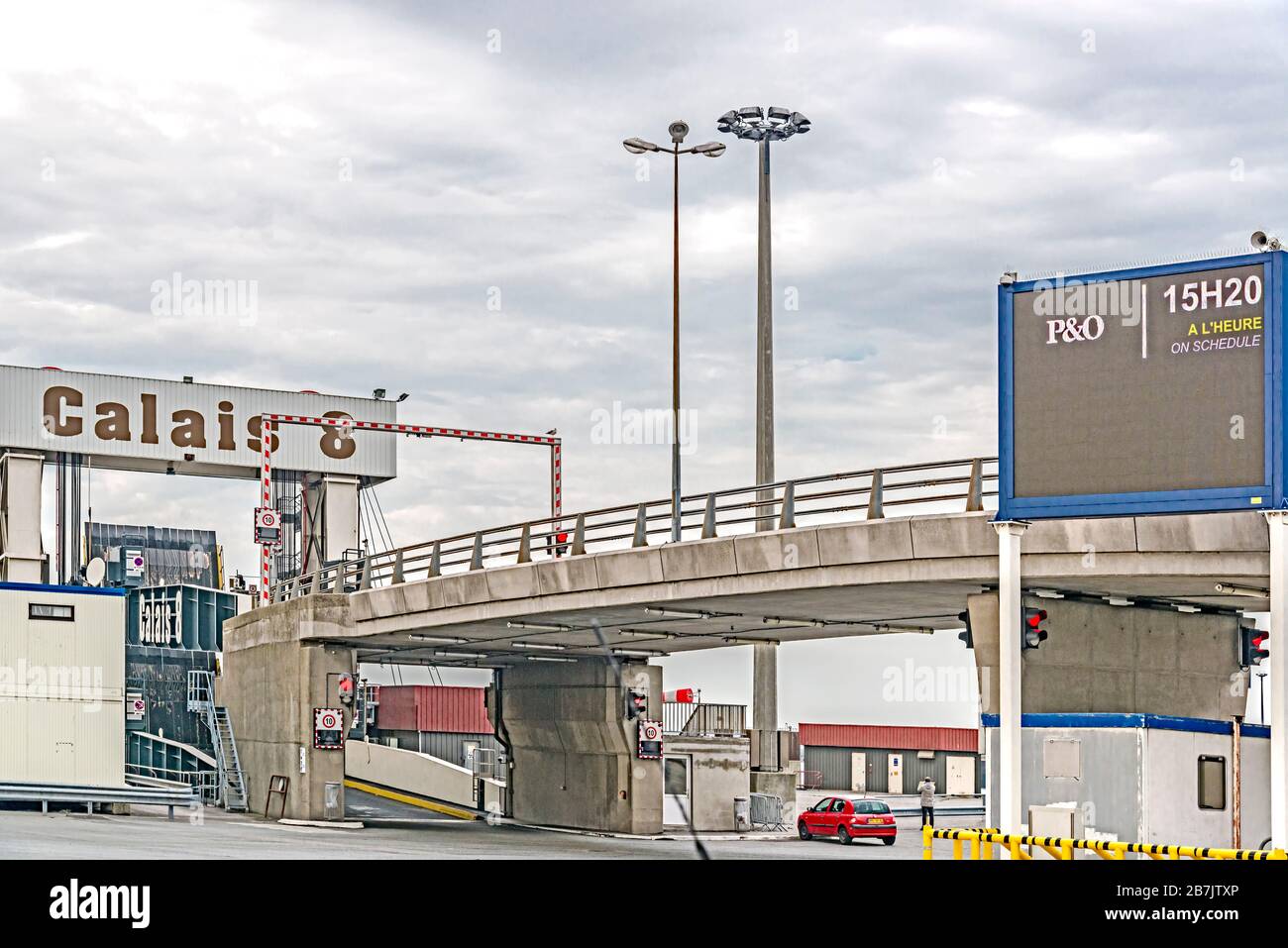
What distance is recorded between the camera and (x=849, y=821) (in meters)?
46.7

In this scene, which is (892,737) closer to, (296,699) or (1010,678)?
(296,699)

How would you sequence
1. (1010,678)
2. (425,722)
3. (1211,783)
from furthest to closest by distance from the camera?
(425,722)
(1010,678)
(1211,783)

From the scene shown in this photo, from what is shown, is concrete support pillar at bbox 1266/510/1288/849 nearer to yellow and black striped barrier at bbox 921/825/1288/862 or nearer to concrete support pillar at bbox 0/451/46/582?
yellow and black striped barrier at bbox 921/825/1288/862

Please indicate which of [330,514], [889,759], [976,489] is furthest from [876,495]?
[889,759]

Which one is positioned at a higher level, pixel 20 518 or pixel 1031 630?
pixel 20 518

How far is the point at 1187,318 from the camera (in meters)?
22.8

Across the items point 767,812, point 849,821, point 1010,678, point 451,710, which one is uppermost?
point 1010,678

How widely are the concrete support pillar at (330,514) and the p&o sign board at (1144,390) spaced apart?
145ft

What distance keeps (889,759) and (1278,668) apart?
6365 cm

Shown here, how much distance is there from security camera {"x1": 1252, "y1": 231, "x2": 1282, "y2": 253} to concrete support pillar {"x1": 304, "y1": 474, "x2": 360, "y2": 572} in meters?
47.1

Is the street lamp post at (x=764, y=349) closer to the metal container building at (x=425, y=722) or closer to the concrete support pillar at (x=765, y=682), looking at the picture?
the concrete support pillar at (x=765, y=682)

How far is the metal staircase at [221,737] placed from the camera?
47406 mm

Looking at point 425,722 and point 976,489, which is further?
point 425,722

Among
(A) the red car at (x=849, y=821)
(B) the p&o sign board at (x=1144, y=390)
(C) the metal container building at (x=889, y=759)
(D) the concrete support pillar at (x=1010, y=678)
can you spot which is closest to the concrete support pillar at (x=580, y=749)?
(A) the red car at (x=849, y=821)
